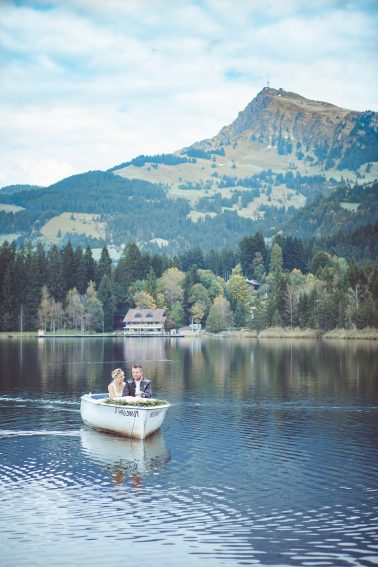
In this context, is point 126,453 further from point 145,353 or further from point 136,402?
point 145,353

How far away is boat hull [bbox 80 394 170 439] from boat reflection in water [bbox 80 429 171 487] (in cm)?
45

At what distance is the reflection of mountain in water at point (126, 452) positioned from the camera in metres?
34.2

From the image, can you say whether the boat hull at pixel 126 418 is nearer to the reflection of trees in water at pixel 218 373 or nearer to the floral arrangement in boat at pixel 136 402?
the floral arrangement in boat at pixel 136 402

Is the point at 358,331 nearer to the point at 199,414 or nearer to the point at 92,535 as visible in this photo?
the point at 199,414

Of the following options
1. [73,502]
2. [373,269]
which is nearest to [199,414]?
[73,502]

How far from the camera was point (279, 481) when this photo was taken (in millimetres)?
31391

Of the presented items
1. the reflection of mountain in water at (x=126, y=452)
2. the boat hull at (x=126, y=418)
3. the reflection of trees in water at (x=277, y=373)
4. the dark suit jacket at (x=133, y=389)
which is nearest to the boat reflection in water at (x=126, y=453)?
the reflection of mountain in water at (x=126, y=452)

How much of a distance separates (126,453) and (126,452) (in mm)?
251

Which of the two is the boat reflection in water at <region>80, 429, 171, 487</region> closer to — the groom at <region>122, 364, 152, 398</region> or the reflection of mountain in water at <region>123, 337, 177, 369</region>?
the groom at <region>122, 364, 152, 398</region>

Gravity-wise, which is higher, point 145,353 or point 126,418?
point 126,418

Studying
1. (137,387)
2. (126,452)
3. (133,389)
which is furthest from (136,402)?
(126,452)

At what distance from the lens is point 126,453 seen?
37.7 meters

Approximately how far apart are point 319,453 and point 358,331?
13532cm

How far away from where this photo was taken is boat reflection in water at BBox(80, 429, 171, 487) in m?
33.2
